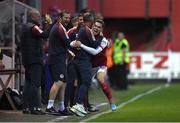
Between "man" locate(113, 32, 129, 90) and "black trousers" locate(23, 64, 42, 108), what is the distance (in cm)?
1014

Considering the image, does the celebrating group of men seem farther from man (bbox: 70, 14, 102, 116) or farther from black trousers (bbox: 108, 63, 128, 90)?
black trousers (bbox: 108, 63, 128, 90)

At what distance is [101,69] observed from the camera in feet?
52.1

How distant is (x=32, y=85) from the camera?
15.3 metres

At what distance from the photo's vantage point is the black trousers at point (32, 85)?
50.1 feet

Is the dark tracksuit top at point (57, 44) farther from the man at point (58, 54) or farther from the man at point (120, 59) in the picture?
the man at point (120, 59)

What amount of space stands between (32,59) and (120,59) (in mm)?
10743

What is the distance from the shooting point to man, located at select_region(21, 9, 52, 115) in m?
15.2

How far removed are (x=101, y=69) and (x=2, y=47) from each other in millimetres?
2445

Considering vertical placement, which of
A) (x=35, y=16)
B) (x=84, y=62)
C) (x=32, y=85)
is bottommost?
(x=32, y=85)

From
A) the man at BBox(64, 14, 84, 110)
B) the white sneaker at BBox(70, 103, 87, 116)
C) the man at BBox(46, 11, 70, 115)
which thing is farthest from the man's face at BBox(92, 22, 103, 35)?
the white sneaker at BBox(70, 103, 87, 116)

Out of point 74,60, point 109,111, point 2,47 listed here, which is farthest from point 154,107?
point 2,47

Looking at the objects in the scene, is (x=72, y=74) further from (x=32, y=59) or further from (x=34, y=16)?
(x=34, y=16)

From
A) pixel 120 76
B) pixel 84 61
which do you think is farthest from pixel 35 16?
A: pixel 120 76

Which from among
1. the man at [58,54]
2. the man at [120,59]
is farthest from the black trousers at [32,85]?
the man at [120,59]
